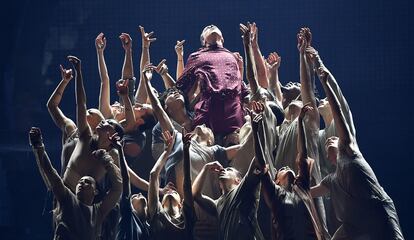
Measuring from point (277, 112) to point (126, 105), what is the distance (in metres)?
0.78

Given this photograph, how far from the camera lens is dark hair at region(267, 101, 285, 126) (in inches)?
340

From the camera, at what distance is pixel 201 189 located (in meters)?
8.11

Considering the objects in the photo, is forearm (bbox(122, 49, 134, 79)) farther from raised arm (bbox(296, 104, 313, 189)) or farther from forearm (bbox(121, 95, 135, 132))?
raised arm (bbox(296, 104, 313, 189))

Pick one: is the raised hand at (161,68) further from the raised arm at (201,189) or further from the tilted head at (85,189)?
the tilted head at (85,189)

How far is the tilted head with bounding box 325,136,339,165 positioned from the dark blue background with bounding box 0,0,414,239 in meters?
2.34

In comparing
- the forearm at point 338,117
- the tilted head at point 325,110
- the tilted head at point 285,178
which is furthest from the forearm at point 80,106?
the tilted head at point 325,110

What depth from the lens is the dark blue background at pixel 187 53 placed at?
10.7 meters

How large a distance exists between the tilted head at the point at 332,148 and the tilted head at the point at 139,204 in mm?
932

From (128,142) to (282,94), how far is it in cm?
93

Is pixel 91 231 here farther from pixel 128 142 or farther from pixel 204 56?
pixel 204 56

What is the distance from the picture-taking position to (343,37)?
35.2ft

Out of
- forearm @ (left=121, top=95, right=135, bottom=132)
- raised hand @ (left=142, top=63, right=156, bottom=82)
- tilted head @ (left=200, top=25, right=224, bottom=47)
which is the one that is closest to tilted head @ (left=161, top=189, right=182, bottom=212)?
forearm @ (left=121, top=95, right=135, bottom=132)

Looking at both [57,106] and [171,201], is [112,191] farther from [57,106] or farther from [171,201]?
[57,106]

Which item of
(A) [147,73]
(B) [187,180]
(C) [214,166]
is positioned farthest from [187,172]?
(A) [147,73]
